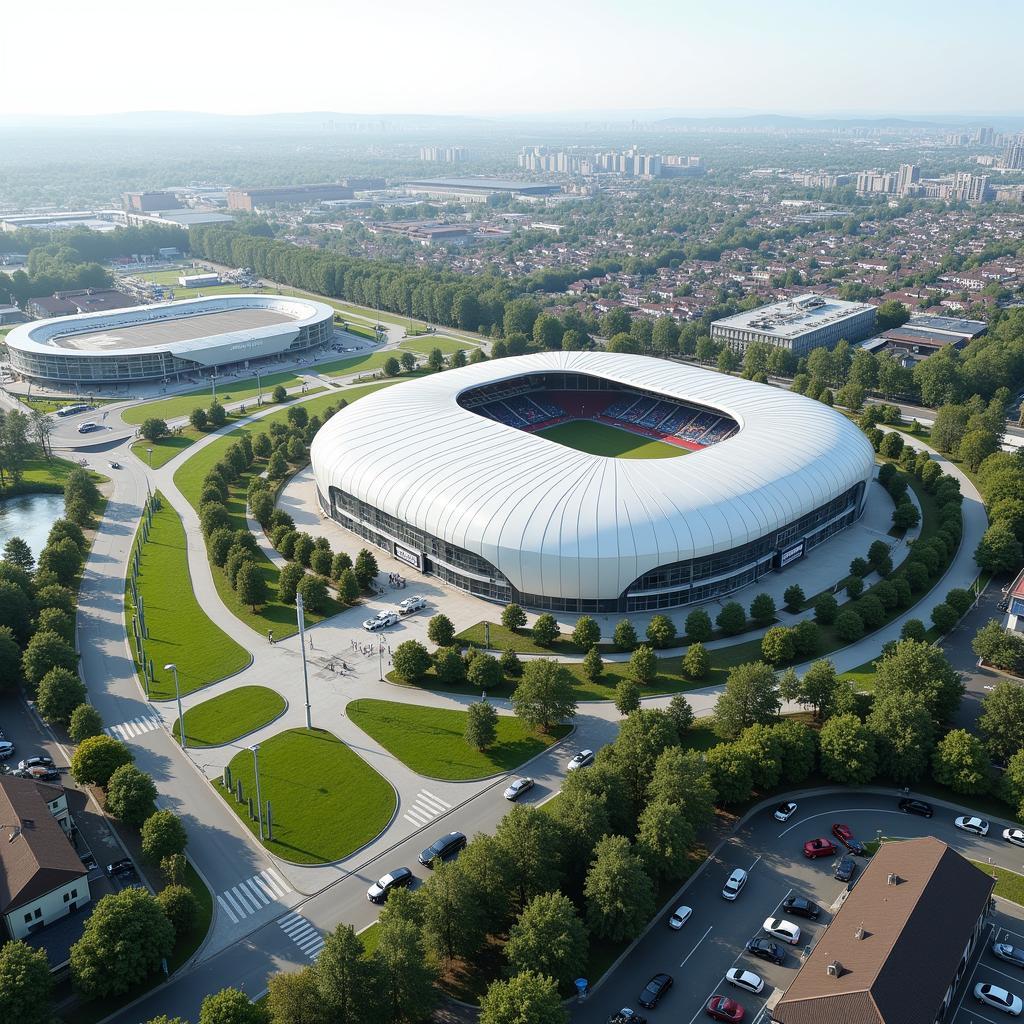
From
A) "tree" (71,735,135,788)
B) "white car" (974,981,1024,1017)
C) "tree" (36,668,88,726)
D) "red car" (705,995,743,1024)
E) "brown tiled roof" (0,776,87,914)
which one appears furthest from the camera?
"tree" (36,668,88,726)

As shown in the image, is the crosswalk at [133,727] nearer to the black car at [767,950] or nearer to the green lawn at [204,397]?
the black car at [767,950]

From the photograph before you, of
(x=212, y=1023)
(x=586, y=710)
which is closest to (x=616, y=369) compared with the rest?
(x=586, y=710)

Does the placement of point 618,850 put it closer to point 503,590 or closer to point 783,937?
point 783,937

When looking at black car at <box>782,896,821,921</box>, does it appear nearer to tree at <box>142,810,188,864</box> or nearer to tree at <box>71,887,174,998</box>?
tree at <box>71,887,174,998</box>

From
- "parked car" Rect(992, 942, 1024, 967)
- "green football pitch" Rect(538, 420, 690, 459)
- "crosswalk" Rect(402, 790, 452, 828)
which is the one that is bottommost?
"crosswalk" Rect(402, 790, 452, 828)

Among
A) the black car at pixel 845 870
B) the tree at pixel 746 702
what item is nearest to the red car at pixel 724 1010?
the black car at pixel 845 870

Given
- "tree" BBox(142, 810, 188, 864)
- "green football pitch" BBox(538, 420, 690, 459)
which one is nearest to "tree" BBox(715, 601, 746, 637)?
"green football pitch" BBox(538, 420, 690, 459)
